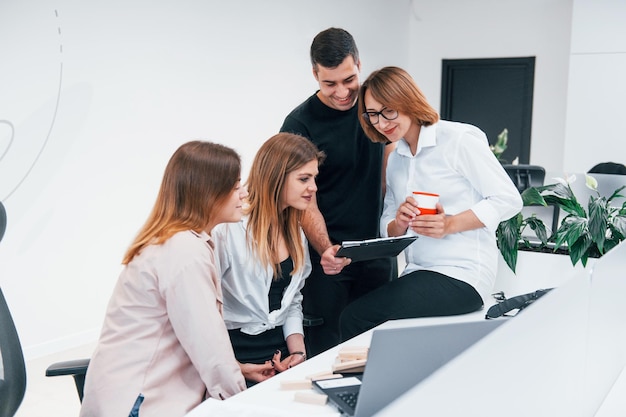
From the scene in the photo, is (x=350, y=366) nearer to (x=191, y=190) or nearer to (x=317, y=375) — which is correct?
(x=317, y=375)

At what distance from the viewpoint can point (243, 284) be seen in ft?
6.79

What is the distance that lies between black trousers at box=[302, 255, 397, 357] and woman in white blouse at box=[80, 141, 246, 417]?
2.57 ft

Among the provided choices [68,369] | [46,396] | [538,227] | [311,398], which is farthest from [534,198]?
[46,396]

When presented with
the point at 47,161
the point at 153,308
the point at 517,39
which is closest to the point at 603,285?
the point at 153,308

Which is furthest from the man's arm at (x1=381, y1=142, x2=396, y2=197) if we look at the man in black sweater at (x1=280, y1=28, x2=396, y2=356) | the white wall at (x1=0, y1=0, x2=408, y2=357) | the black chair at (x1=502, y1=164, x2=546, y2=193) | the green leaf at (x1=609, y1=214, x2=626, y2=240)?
the black chair at (x1=502, y1=164, x2=546, y2=193)

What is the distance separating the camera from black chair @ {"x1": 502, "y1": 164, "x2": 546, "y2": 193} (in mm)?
4719

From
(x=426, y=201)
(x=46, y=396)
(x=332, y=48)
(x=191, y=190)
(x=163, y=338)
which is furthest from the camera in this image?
(x=46, y=396)

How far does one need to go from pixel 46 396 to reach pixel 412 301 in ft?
6.52

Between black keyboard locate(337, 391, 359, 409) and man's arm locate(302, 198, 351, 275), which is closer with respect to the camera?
black keyboard locate(337, 391, 359, 409)

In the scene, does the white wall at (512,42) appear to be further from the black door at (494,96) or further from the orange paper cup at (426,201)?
the orange paper cup at (426,201)

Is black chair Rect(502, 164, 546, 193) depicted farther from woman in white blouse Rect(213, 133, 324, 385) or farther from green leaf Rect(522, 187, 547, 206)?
woman in white blouse Rect(213, 133, 324, 385)

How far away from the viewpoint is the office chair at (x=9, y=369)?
5.59ft

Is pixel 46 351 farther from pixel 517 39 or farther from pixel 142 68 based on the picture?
pixel 517 39

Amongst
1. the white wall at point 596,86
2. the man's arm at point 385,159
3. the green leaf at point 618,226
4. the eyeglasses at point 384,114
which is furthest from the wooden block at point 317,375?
the white wall at point 596,86
